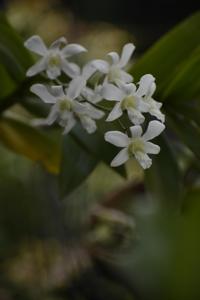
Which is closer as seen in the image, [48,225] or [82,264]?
[82,264]

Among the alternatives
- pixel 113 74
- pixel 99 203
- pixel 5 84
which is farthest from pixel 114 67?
A: pixel 99 203

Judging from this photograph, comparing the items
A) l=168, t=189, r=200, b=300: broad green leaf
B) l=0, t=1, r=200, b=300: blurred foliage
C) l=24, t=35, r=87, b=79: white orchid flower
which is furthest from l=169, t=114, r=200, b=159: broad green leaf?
l=168, t=189, r=200, b=300: broad green leaf

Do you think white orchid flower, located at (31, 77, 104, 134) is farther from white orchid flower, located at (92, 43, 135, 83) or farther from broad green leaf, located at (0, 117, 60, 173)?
broad green leaf, located at (0, 117, 60, 173)

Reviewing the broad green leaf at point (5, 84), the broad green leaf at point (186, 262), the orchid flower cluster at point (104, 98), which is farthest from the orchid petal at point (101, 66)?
the broad green leaf at point (186, 262)

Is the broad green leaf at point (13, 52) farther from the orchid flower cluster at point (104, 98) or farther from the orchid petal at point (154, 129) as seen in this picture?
the orchid petal at point (154, 129)

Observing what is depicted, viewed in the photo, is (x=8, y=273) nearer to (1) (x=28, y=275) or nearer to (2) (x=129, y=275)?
(1) (x=28, y=275)

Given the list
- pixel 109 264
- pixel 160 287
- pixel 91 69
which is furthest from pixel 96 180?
pixel 91 69
